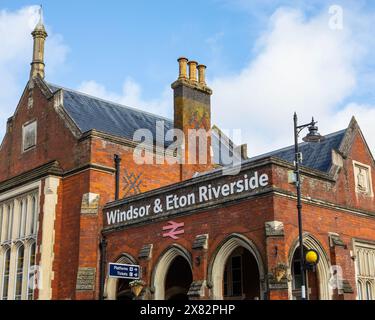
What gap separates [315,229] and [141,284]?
6.82m

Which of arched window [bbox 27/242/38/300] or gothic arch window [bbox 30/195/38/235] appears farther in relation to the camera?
gothic arch window [bbox 30/195/38/235]

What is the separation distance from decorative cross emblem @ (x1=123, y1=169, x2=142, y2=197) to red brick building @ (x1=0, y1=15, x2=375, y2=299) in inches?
2.0

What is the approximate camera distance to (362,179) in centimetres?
2391

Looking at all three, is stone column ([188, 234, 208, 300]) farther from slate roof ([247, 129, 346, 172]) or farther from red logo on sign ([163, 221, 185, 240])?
slate roof ([247, 129, 346, 172])

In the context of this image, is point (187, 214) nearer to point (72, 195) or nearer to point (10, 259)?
point (72, 195)

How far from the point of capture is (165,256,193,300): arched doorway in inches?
953

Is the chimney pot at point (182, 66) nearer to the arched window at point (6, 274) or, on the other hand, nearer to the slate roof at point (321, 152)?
the slate roof at point (321, 152)

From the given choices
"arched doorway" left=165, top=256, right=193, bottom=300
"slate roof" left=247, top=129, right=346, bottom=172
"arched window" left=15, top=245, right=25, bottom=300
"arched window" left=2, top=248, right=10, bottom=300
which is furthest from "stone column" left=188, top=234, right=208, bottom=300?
"arched window" left=2, top=248, right=10, bottom=300

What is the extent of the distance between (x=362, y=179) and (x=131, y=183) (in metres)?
10.4

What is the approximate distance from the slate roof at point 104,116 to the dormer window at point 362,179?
11.5 meters

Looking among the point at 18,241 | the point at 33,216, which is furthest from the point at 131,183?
the point at 18,241

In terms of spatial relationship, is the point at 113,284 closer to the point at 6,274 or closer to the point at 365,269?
the point at 6,274
